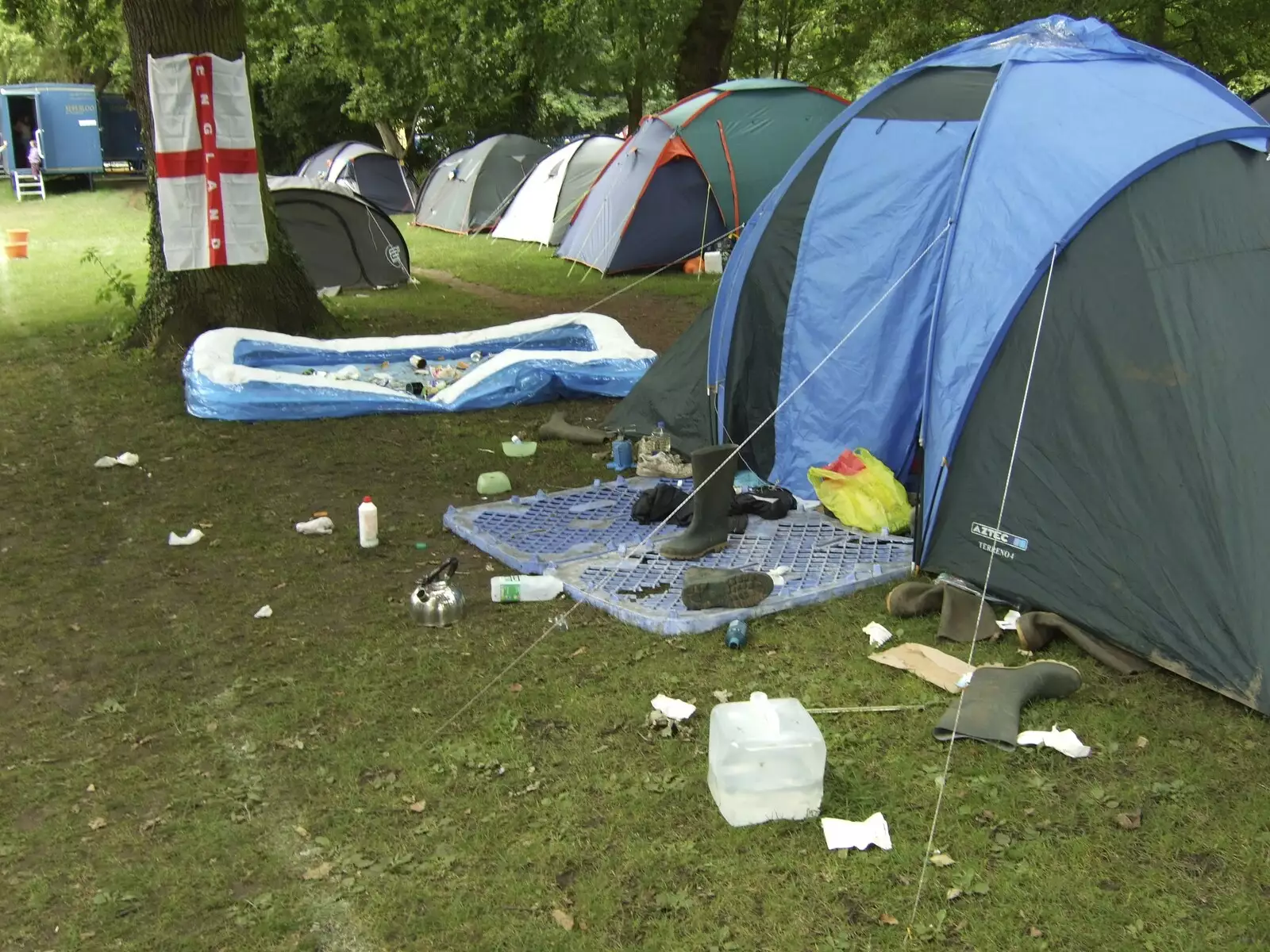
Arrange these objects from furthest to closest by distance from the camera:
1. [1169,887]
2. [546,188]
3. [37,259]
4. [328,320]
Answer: [546,188]
[37,259]
[328,320]
[1169,887]

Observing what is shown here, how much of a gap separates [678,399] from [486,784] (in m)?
3.44

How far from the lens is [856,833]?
126 inches

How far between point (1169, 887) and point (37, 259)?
52.8ft

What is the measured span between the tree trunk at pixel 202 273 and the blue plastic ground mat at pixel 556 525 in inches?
165

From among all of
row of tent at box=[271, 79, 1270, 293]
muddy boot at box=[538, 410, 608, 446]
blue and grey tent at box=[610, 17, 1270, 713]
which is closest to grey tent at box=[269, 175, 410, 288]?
row of tent at box=[271, 79, 1270, 293]

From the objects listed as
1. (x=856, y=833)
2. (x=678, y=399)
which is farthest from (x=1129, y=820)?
(x=678, y=399)

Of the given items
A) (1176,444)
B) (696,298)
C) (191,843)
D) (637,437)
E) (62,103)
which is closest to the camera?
(191,843)

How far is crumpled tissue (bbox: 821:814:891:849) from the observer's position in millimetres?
3154

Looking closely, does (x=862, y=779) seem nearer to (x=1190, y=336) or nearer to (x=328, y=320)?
(x=1190, y=336)

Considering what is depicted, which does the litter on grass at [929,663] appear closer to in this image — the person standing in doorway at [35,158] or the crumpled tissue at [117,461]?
the crumpled tissue at [117,461]

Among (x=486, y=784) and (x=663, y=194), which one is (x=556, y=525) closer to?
(x=486, y=784)

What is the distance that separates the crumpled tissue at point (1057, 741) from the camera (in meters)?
3.57

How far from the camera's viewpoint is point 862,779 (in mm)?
3465

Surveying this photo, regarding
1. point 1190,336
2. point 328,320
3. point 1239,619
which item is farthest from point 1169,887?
point 328,320
